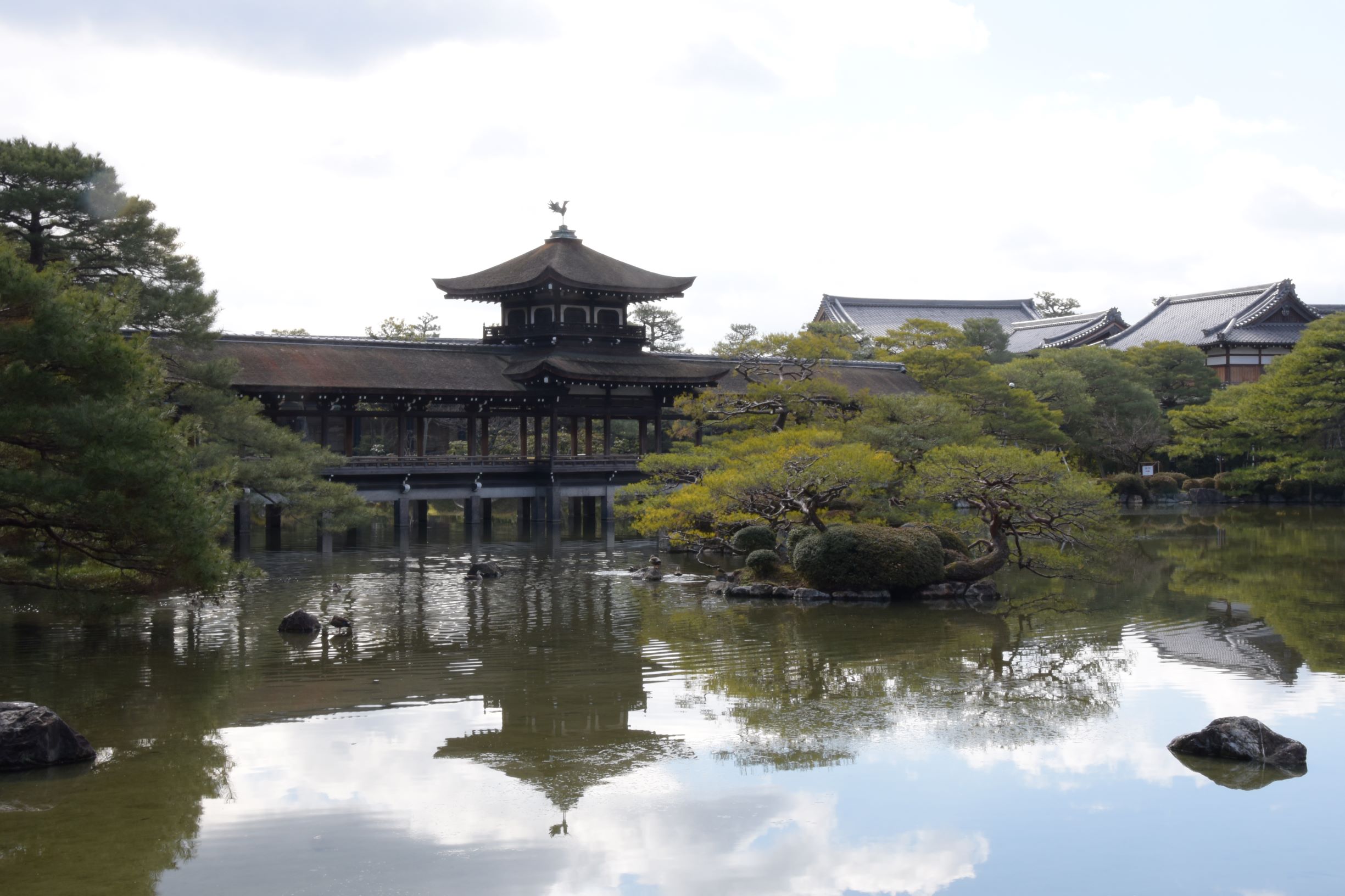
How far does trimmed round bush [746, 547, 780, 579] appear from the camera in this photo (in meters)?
21.7

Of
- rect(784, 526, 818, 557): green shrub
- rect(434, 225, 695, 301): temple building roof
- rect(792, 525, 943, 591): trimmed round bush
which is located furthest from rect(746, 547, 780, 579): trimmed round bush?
rect(434, 225, 695, 301): temple building roof

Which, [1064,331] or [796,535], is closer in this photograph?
[796,535]

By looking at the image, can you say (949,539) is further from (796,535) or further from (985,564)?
(796,535)

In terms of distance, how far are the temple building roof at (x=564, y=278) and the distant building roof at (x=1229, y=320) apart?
24.4m

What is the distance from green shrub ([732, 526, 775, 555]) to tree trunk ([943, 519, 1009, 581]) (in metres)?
3.71

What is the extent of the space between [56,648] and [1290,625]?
56.1 ft

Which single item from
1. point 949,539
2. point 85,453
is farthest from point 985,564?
point 85,453

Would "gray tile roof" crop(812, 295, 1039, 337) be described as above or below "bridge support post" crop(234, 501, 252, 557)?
above

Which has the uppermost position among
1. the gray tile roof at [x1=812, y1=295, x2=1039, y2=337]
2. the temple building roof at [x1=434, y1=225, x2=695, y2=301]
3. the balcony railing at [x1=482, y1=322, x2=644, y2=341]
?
the gray tile roof at [x1=812, y1=295, x2=1039, y2=337]

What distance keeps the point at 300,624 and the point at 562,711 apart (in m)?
6.22

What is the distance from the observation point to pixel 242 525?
94.4 ft

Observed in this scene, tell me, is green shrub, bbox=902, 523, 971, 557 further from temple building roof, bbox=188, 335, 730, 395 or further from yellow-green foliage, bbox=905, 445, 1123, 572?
temple building roof, bbox=188, 335, 730, 395

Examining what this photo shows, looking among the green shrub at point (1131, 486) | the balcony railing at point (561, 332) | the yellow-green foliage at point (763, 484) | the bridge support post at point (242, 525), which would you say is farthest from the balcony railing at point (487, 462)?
the green shrub at point (1131, 486)

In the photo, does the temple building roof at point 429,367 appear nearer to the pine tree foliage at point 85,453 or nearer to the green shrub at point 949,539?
the green shrub at point 949,539
